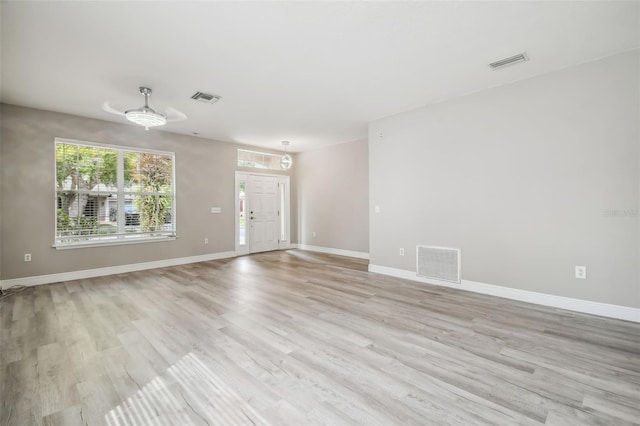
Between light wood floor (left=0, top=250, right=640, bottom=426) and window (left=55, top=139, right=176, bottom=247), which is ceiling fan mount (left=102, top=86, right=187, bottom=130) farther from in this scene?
light wood floor (left=0, top=250, right=640, bottom=426)

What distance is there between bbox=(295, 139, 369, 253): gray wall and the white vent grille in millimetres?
2185

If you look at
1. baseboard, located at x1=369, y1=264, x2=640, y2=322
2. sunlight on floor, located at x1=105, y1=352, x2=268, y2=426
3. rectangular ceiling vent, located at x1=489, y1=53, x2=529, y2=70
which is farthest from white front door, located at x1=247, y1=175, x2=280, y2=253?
rectangular ceiling vent, located at x1=489, y1=53, x2=529, y2=70

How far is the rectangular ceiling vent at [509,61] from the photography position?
2982 mm

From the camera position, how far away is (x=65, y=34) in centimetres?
258

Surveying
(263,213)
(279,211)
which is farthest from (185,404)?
(279,211)

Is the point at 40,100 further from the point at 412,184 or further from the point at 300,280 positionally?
the point at 412,184

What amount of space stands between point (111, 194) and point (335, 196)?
4.77 metres

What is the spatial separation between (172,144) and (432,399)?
6225 millimetres

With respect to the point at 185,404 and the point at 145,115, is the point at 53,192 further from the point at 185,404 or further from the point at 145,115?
the point at 185,404

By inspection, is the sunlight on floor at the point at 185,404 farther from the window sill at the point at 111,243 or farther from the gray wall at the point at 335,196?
the gray wall at the point at 335,196

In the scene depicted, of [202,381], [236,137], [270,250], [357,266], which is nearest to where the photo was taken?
[202,381]

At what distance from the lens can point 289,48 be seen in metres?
2.84

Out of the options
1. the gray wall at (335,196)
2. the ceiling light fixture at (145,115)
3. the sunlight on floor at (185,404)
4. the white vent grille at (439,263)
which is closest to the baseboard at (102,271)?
the gray wall at (335,196)

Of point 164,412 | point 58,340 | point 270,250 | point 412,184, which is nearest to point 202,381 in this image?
point 164,412
